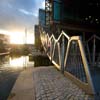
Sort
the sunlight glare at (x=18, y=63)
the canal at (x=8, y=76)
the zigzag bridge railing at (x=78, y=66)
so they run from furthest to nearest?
1. the sunlight glare at (x=18, y=63)
2. the canal at (x=8, y=76)
3. the zigzag bridge railing at (x=78, y=66)

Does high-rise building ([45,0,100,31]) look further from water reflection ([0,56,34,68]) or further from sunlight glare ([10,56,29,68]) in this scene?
sunlight glare ([10,56,29,68])

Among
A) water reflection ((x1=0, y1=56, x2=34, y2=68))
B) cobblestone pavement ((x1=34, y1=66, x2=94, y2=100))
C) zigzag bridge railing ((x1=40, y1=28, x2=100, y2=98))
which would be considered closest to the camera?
cobblestone pavement ((x1=34, y1=66, x2=94, y2=100))

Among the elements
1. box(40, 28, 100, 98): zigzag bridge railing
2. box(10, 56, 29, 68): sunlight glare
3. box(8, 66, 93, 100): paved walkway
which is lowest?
box(10, 56, 29, 68): sunlight glare

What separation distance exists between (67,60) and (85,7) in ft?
46.8

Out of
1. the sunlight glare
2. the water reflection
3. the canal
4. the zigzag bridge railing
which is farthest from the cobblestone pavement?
the sunlight glare

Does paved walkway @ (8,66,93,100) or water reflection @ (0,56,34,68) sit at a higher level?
paved walkway @ (8,66,93,100)

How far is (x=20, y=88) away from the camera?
6891 millimetres

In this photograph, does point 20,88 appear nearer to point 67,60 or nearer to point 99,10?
point 67,60

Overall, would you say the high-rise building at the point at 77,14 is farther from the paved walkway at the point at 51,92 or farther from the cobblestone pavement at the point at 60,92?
the paved walkway at the point at 51,92

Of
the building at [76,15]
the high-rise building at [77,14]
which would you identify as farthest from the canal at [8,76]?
the high-rise building at [77,14]

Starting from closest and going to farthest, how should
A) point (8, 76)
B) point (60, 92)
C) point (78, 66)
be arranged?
point (60, 92)
point (78, 66)
point (8, 76)

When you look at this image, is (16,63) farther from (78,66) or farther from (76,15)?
(78,66)

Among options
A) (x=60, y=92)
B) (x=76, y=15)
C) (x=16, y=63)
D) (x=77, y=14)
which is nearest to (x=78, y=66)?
(x=60, y=92)

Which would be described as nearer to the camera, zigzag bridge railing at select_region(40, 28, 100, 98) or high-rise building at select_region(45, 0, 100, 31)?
zigzag bridge railing at select_region(40, 28, 100, 98)
